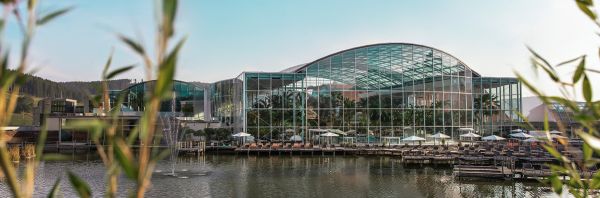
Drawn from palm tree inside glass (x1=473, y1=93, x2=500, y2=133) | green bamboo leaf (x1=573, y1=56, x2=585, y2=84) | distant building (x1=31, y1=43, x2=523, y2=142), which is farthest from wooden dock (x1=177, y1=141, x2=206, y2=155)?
green bamboo leaf (x1=573, y1=56, x2=585, y2=84)

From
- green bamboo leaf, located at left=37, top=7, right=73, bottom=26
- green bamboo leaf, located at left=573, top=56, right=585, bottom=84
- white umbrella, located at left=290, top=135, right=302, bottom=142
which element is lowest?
white umbrella, located at left=290, top=135, right=302, bottom=142

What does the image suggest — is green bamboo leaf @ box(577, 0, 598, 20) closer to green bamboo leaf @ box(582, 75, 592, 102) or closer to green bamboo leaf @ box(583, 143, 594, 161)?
green bamboo leaf @ box(582, 75, 592, 102)

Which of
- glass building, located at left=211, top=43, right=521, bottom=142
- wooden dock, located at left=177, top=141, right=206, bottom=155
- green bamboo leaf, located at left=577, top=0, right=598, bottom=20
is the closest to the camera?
green bamboo leaf, located at left=577, top=0, right=598, bottom=20

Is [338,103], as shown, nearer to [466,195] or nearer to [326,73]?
[326,73]

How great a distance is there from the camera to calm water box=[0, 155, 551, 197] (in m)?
16.9

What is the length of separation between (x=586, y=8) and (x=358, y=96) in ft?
119

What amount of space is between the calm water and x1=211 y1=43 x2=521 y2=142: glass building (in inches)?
375

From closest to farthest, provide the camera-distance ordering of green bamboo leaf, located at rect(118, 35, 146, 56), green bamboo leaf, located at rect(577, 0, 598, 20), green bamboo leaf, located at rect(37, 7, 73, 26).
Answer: green bamboo leaf, located at rect(118, 35, 146, 56) → green bamboo leaf, located at rect(37, 7, 73, 26) → green bamboo leaf, located at rect(577, 0, 598, 20)

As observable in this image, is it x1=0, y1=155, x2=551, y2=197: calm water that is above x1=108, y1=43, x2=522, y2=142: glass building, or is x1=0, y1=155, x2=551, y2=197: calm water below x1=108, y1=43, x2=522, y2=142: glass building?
below

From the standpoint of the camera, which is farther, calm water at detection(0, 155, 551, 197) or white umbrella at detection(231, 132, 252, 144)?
white umbrella at detection(231, 132, 252, 144)

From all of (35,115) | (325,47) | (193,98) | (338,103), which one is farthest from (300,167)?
(35,115)

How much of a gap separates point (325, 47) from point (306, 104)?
5762 mm

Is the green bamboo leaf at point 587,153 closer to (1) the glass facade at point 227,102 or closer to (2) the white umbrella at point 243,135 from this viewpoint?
(2) the white umbrella at point 243,135

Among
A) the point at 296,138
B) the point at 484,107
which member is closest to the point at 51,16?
the point at 296,138
